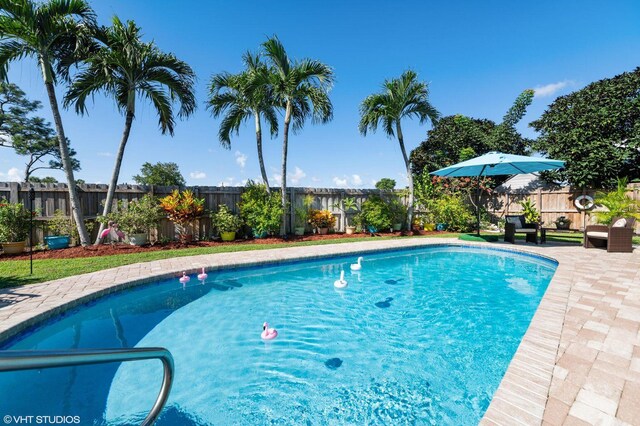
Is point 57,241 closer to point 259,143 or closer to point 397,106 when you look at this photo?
point 259,143

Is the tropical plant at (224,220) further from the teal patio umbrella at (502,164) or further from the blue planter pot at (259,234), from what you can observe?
the teal patio umbrella at (502,164)

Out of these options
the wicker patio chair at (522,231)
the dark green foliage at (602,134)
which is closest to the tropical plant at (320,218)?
the wicker patio chair at (522,231)

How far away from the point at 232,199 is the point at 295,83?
4901mm

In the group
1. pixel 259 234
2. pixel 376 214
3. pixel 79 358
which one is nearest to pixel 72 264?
pixel 259 234

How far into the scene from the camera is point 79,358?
3.12 ft

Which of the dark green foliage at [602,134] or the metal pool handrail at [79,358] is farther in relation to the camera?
the dark green foliage at [602,134]

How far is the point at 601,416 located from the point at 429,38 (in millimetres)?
11981

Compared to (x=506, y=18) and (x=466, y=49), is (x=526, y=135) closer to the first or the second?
(x=466, y=49)

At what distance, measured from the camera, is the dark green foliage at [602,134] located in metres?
11.2

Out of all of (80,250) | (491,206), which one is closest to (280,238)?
(80,250)

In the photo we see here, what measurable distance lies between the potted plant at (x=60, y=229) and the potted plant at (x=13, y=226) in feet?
1.64

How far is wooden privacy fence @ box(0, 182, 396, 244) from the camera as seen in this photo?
25.9ft

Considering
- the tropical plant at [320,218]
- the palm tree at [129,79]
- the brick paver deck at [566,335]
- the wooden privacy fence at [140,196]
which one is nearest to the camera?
the brick paver deck at [566,335]

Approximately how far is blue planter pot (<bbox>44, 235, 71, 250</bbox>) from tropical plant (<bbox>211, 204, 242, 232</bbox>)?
13.5 feet
